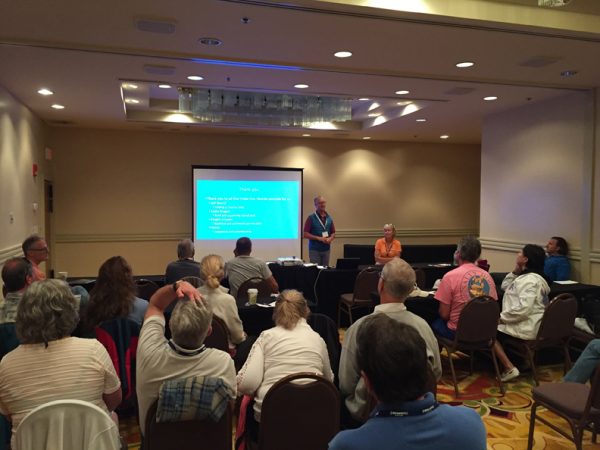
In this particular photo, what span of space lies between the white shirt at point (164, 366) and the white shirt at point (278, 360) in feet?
0.95

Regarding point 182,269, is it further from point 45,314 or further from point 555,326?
point 555,326

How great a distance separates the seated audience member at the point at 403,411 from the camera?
4.11 feet

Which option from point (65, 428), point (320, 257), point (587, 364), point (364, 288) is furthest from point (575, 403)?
point (320, 257)

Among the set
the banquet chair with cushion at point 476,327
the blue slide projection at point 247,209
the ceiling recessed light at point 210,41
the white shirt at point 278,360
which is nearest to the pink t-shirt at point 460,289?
the banquet chair with cushion at point 476,327

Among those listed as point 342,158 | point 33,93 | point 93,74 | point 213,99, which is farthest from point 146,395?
point 342,158

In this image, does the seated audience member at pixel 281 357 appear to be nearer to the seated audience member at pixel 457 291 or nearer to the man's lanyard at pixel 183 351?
the man's lanyard at pixel 183 351

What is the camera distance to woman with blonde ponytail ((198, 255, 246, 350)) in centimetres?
355

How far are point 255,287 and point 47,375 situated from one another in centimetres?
287

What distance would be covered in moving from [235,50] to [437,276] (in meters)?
4.20

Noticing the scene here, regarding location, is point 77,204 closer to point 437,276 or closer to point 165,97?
point 165,97

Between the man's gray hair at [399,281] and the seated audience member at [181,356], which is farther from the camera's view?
the man's gray hair at [399,281]

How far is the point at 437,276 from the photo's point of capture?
6867 mm

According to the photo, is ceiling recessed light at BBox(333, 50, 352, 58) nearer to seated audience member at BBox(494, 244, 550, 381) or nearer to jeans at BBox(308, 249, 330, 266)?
seated audience member at BBox(494, 244, 550, 381)

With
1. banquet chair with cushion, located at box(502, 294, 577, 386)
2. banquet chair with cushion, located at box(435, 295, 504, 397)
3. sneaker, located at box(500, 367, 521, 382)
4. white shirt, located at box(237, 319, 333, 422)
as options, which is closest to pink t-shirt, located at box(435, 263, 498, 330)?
banquet chair with cushion, located at box(435, 295, 504, 397)
